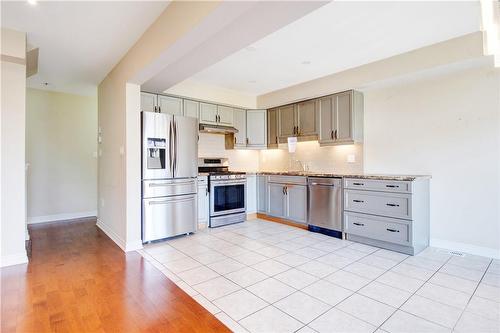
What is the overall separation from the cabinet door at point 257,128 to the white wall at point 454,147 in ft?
7.49

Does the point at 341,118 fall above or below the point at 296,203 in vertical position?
above

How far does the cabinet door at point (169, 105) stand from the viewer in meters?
4.27

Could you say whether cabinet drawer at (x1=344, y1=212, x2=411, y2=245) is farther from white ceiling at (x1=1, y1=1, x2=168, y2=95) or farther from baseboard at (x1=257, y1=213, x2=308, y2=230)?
white ceiling at (x1=1, y1=1, x2=168, y2=95)

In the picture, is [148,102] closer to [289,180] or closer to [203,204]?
[203,204]

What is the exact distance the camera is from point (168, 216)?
12.5 ft

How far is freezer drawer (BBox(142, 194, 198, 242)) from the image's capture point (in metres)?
3.62

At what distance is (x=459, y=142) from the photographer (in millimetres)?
3316

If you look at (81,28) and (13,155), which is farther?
(13,155)

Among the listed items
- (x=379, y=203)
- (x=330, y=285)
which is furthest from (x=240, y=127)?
(x=330, y=285)

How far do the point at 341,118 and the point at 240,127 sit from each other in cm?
202

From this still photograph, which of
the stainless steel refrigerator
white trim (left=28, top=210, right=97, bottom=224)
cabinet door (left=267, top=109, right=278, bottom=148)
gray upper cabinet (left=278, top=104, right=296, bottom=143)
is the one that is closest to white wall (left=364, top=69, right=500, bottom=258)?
gray upper cabinet (left=278, top=104, right=296, bottom=143)

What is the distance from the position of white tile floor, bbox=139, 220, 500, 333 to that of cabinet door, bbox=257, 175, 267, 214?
4.66ft

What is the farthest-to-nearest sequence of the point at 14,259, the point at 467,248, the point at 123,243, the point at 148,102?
the point at 148,102 → the point at 123,243 → the point at 467,248 → the point at 14,259

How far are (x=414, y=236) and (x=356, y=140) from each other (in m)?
1.58
